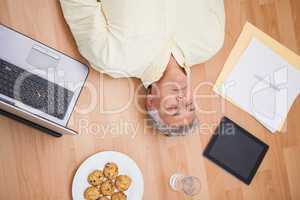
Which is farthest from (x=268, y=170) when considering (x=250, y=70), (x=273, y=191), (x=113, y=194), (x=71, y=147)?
(x=71, y=147)

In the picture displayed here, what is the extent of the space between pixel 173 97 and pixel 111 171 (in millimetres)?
242

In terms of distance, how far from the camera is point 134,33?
0.96 m

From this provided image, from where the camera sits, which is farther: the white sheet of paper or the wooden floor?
the white sheet of paper

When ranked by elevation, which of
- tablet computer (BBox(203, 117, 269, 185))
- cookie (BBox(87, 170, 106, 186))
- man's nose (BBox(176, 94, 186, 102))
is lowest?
cookie (BBox(87, 170, 106, 186))

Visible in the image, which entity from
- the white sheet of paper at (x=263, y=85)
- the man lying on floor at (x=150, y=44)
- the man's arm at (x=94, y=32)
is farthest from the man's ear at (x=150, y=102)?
the white sheet of paper at (x=263, y=85)

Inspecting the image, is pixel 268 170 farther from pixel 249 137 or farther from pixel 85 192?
pixel 85 192

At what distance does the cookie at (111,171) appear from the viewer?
98cm

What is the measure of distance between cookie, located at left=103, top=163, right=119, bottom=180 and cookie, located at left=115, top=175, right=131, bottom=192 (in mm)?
14

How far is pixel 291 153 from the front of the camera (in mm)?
1124

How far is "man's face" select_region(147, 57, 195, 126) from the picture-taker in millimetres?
961

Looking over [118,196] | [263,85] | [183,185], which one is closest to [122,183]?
[118,196]

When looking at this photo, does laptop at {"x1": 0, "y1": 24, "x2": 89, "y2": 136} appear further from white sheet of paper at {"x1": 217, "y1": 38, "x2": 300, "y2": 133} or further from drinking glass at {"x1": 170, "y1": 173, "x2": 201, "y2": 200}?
white sheet of paper at {"x1": 217, "y1": 38, "x2": 300, "y2": 133}

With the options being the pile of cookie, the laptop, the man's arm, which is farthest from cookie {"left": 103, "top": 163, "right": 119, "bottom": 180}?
the man's arm

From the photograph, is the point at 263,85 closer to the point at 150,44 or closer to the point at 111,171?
the point at 150,44
